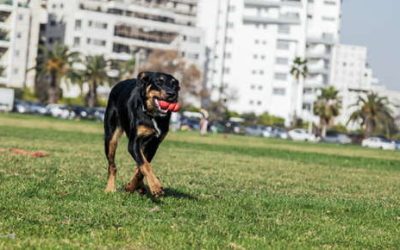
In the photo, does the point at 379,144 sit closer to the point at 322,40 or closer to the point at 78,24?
the point at 78,24

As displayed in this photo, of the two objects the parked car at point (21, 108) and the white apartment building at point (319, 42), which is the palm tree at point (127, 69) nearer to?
the parked car at point (21, 108)

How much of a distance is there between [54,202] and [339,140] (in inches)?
4504

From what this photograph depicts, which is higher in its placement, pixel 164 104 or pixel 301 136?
pixel 164 104

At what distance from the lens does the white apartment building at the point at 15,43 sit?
130500 mm

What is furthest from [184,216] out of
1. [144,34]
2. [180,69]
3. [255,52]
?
[255,52]

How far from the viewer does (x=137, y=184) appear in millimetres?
12539

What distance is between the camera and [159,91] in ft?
36.3

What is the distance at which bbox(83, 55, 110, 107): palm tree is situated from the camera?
403 feet

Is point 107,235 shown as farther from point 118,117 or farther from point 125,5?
point 125,5

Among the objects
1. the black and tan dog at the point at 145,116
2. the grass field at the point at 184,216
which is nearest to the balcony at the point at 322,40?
the grass field at the point at 184,216

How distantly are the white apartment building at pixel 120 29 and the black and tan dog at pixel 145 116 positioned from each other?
12519 centimetres

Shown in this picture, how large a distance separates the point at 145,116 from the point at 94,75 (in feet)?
371

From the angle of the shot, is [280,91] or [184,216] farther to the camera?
[280,91]

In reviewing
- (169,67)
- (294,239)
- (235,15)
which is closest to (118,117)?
(294,239)
